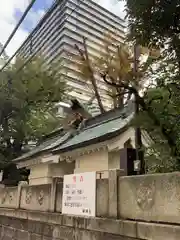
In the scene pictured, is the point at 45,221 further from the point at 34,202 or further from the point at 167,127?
the point at 167,127

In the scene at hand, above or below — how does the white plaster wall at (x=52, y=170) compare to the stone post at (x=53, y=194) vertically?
above

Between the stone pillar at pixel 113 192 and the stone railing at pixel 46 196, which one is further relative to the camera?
the stone railing at pixel 46 196

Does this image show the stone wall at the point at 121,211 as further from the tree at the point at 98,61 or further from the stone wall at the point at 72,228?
the tree at the point at 98,61

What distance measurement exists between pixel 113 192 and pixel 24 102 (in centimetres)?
1295

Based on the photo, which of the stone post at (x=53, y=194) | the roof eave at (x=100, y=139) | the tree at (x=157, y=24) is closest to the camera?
the tree at (x=157, y=24)

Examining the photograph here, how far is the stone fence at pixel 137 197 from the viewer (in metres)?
4.64

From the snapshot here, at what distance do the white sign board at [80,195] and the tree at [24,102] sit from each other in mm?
10737

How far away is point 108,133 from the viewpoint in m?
9.55

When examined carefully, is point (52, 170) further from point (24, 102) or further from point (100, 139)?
point (24, 102)

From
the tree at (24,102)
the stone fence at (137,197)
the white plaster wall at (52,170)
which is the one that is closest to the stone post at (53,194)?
the stone fence at (137,197)

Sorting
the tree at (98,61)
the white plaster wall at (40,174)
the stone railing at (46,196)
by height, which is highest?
the tree at (98,61)

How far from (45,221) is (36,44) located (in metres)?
5.63

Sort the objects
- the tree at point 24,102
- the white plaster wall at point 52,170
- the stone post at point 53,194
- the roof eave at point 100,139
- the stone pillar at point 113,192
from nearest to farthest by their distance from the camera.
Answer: the stone pillar at point 113,192, the stone post at point 53,194, the roof eave at point 100,139, the white plaster wall at point 52,170, the tree at point 24,102

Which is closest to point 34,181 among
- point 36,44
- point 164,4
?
point 36,44
